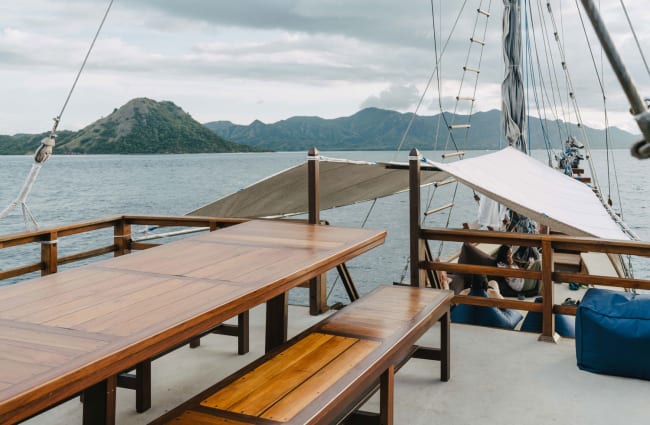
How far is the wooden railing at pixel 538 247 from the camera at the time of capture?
13.8 feet

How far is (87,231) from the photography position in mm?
5012

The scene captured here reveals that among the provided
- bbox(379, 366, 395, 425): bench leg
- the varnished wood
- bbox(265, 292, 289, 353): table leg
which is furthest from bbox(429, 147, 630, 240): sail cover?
bbox(379, 366, 395, 425): bench leg

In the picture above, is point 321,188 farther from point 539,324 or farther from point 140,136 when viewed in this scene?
point 140,136

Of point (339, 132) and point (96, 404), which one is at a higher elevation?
point (339, 132)

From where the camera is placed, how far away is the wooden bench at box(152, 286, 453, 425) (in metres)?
2.15

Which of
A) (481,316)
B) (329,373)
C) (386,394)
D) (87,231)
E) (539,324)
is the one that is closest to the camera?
(329,373)

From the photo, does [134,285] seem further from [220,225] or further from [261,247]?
A: [220,225]

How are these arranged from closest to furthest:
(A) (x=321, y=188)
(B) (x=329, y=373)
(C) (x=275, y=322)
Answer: (B) (x=329, y=373)
(C) (x=275, y=322)
(A) (x=321, y=188)

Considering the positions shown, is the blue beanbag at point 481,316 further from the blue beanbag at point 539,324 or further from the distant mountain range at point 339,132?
the distant mountain range at point 339,132

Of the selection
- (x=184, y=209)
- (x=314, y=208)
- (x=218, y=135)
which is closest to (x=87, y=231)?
(x=314, y=208)

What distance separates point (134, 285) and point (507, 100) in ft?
24.4

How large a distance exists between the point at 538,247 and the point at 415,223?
962 millimetres

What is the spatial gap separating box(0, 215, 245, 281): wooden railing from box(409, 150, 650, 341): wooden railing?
1.54 metres

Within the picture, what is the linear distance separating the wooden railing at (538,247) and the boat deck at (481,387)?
9.8 inches
